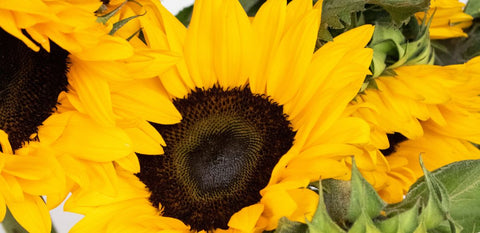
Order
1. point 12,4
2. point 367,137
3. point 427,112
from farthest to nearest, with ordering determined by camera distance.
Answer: point 427,112 < point 367,137 < point 12,4

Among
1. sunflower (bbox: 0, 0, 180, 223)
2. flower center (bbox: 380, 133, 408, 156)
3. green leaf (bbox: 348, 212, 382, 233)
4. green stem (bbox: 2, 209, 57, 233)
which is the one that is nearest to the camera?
green leaf (bbox: 348, 212, 382, 233)

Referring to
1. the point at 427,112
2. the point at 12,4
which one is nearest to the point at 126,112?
the point at 12,4

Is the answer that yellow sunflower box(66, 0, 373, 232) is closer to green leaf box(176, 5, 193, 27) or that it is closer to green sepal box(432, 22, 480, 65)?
green leaf box(176, 5, 193, 27)

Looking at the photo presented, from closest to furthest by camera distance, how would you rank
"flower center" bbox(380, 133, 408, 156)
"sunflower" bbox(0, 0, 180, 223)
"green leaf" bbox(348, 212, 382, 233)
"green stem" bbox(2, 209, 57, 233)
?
"green leaf" bbox(348, 212, 382, 233)
"sunflower" bbox(0, 0, 180, 223)
"green stem" bbox(2, 209, 57, 233)
"flower center" bbox(380, 133, 408, 156)

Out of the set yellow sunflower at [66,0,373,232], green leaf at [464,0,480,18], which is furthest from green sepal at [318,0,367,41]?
green leaf at [464,0,480,18]

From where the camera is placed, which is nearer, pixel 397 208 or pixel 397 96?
pixel 397 208

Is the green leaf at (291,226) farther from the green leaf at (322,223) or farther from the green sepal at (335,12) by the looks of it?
the green sepal at (335,12)

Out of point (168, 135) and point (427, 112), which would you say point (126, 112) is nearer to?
point (168, 135)

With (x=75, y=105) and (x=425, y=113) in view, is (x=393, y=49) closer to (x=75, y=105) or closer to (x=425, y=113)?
(x=425, y=113)
